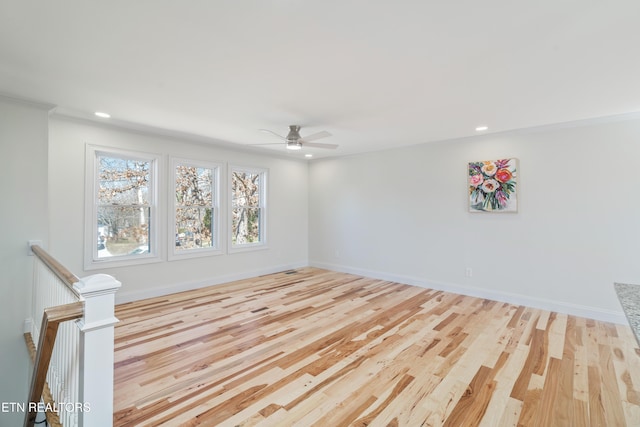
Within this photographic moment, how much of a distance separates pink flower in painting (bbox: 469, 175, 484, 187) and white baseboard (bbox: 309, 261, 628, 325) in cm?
163

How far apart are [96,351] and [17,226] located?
110 inches

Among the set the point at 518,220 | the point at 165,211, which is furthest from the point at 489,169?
the point at 165,211

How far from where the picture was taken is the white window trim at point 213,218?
461 cm

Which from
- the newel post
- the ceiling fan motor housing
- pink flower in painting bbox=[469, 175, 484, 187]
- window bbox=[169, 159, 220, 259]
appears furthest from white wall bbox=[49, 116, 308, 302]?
pink flower in painting bbox=[469, 175, 484, 187]

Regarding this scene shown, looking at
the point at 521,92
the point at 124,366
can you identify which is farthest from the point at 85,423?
the point at 521,92

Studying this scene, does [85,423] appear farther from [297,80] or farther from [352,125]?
[352,125]

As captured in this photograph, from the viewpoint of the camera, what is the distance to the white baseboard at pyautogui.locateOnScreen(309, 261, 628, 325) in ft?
11.7

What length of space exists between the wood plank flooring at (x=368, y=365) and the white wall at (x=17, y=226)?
0.93m

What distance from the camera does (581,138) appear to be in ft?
12.2

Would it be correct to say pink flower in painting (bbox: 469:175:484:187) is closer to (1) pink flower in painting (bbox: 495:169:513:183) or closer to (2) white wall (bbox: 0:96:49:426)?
(1) pink flower in painting (bbox: 495:169:513:183)

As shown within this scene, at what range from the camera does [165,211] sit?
14.9 feet

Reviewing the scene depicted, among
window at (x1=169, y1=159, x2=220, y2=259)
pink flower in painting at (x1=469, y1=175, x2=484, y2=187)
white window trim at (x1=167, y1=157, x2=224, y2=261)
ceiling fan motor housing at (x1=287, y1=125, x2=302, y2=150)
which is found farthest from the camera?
window at (x1=169, y1=159, x2=220, y2=259)

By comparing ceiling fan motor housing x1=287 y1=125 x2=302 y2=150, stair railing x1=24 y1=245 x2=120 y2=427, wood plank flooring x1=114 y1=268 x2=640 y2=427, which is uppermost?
ceiling fan motor housing x1=287 y1=125 x2=302 y2=150

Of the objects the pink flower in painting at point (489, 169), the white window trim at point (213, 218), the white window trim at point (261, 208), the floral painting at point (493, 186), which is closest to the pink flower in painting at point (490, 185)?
the floral painting at point (493, 186)
